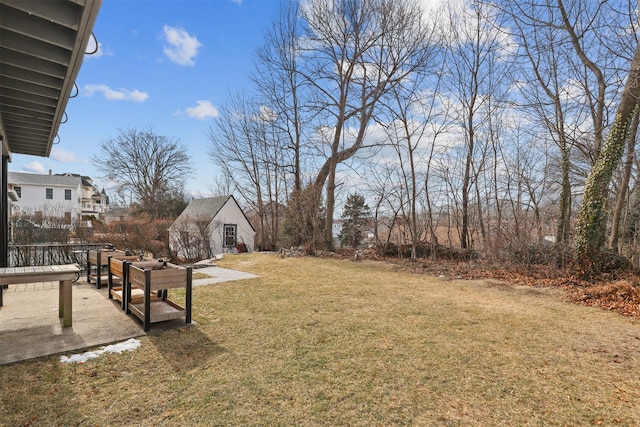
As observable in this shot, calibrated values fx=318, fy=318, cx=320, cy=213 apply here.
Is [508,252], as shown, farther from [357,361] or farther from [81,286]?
[81,286]

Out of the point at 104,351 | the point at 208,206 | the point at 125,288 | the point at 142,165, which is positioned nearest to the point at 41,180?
the point at 142,165

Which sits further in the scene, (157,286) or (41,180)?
(41,180)

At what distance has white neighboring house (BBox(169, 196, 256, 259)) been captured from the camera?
12.7 meters

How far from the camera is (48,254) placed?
27.6ft

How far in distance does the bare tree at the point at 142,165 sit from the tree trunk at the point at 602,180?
26.0m

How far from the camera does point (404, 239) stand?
38.8 feet

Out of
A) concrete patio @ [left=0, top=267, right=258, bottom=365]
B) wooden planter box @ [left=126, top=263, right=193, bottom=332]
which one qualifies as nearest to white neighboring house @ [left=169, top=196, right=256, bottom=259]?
concrete patio @ [left=0, top=267, right=258, bottom=365]

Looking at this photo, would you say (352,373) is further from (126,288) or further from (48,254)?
(48,254)

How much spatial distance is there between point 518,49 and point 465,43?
2.18 metres

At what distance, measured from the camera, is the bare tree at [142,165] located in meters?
26.8

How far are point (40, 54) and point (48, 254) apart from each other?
7646 millimetres

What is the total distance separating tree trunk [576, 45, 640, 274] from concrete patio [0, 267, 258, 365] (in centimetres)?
781

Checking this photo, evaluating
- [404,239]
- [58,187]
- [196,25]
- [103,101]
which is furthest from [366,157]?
[58,187]

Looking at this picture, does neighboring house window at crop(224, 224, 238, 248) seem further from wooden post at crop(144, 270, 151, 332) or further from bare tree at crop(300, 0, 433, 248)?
wooden post at crop(144, 270, 151, 332)
